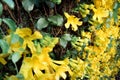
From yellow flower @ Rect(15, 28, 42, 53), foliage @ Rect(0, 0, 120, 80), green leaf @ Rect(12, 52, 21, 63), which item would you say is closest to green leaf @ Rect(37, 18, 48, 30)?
foliage @ Rect(0, 0, 120, 80)

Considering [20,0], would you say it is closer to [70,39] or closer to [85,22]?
[70,39]

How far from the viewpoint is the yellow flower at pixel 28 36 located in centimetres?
175

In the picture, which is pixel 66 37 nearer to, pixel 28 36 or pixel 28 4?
pixel 28 4

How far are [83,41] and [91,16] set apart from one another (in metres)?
0.21

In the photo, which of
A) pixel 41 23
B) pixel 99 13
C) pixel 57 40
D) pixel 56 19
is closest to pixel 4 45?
pixel 57 40

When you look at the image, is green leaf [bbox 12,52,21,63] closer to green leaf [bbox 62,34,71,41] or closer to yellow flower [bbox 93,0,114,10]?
green leaf [bbox 62,34,71,41]

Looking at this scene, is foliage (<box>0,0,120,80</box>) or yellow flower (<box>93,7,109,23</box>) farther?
yellow flower (<box>93,7,109,23</box>)

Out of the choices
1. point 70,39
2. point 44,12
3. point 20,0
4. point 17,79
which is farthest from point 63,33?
point 17,79

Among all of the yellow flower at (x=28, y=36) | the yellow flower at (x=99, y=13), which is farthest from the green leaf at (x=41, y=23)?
the yellow flower at (x=99, y=13)

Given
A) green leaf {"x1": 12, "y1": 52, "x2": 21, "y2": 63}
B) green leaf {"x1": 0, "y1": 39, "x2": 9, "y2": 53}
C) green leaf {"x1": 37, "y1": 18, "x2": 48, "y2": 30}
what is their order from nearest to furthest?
green leaf {"x1": 0, "y1": 39, "x2": 9, "y2": 53} < green leaf {"x1": 12, "y1": 52, "x2": 21, "y2": 63} < green leaf {"x1": 37, "y1": 18, "x2": 48, "y2": 30}

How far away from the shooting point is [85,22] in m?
2.62

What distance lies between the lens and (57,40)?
188 centimetres

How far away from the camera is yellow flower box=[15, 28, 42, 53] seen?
175cm

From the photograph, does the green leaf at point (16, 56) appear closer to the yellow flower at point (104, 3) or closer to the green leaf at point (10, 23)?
the green leaf at point (10, 23)
